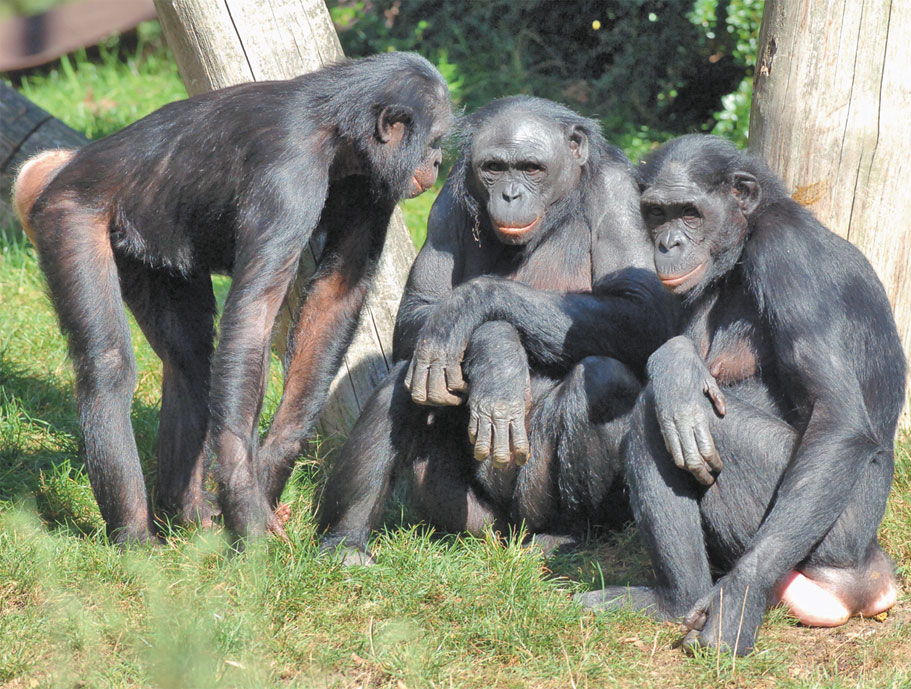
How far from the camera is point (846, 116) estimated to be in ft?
16.1

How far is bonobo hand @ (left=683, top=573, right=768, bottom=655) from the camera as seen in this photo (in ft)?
12.4

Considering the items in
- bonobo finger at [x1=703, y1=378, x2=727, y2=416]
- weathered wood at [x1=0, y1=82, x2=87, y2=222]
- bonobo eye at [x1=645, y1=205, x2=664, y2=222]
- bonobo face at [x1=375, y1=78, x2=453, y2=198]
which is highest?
bonobo face at [x1=375, y1=78, x2=453, y2=198]

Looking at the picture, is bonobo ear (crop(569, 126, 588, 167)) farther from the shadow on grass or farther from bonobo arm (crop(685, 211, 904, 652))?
the shadow on grass

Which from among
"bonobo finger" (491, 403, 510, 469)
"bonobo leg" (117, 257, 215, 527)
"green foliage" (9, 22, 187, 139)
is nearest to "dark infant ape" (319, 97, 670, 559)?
"bonobo finger" (491, 403, 510, 469)

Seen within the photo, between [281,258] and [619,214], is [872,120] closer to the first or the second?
[619,214]

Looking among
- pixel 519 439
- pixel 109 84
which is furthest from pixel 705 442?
pixel 109 84

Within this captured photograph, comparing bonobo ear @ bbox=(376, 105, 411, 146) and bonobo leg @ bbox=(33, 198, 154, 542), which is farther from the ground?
bonobo ear @ bbox=(376, 105, 411, 146)

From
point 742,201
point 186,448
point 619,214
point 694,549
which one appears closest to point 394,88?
point 619,214

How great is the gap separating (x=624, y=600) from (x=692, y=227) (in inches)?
58.9

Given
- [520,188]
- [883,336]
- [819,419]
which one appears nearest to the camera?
[819,419]

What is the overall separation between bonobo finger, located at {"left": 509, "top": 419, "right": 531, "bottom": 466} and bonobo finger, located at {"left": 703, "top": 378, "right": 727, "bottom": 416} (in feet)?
2.76

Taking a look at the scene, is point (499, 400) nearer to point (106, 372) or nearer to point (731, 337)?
point (731, 337)

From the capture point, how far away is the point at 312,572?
14.4 feet

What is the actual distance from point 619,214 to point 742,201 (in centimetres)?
82
